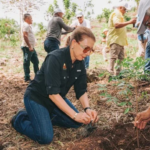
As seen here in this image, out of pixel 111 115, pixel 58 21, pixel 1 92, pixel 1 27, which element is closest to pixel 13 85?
pixel 1 92

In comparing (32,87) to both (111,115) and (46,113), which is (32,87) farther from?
(111,115)

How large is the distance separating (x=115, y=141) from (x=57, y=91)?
0.77 m

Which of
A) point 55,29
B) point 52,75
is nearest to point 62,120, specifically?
point 52,75

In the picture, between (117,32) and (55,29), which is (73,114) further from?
(55,29)

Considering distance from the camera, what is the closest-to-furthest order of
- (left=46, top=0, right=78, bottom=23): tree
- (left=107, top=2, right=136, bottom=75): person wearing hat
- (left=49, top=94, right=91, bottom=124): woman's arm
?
(left=49, top=94, right=91, bottom=124): woman's arm, (left=107, top=2, right=136, bottom=75): person wearing hat, (left=46, top=0, right=78, bottom=23): tree

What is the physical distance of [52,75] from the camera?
1752 mm

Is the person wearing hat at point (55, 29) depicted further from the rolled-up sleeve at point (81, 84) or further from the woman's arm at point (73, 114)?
the woman's arm at point (73, 114)

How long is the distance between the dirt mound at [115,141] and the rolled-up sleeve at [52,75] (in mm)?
582

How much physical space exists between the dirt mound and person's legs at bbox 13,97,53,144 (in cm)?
29

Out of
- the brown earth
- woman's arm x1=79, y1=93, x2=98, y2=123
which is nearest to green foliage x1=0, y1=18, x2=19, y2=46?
the brown earth

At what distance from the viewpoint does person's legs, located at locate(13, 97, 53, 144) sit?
1857mm

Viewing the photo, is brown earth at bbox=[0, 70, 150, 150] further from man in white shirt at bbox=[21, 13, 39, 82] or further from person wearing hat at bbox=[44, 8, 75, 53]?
person wearing hat at bbox=[44, 8, 75, 53]

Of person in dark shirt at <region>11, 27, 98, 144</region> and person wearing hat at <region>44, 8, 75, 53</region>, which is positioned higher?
person wearing hat at <region>44, 8, 75, 53</region>

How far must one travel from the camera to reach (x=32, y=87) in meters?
2.02
